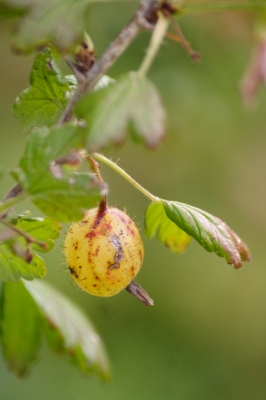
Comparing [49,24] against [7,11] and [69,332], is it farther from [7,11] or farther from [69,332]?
[69,332]


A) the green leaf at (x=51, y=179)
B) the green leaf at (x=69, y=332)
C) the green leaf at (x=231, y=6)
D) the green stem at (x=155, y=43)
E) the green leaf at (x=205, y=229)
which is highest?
the green leaf at (x=231, y=6)

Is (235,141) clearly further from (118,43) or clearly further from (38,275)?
(118,43)

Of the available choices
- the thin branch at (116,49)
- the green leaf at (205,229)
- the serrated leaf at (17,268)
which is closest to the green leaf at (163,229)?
the green leaf at (205,229)

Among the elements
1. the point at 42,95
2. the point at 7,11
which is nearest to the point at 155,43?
the point at 7,11

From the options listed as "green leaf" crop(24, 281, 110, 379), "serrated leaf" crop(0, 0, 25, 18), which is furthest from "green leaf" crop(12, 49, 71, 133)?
"green leaf" crop(24, 281, 110, 379)

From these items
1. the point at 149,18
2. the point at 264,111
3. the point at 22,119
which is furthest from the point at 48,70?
the point at 264,111

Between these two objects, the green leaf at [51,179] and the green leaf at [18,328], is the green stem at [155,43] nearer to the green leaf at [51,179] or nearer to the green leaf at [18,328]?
the green leaf at [51,179]
